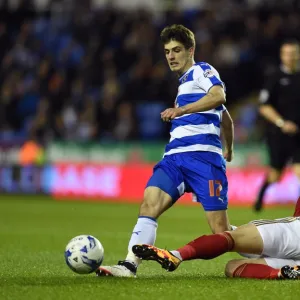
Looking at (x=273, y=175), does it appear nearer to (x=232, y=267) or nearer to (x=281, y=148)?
(x=281, y=148)

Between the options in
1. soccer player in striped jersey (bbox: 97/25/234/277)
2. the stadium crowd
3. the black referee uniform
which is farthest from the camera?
the stadium crowd

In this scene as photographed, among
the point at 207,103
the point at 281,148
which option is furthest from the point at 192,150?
the point at 281,148

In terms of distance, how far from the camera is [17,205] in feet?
50.9

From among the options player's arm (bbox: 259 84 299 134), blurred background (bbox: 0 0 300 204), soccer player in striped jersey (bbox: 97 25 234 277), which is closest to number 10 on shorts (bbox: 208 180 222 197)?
soccer player in striped jersey (bbox: 97 25 234 277)

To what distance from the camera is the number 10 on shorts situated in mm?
6486

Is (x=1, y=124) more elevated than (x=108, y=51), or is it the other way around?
(x=108, y=51)

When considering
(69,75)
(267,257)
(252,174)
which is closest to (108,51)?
(69,75)

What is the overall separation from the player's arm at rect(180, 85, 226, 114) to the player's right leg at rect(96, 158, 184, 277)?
55cm

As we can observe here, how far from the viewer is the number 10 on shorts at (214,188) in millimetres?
6486

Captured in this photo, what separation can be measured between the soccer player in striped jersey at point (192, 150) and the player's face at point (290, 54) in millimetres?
5053

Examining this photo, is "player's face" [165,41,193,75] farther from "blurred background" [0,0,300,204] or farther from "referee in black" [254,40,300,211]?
"blurred background" [0,0,300,204]

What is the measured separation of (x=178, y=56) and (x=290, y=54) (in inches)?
214

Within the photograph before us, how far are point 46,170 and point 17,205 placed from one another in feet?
9.50

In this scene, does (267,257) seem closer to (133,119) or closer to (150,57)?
(133,119)
